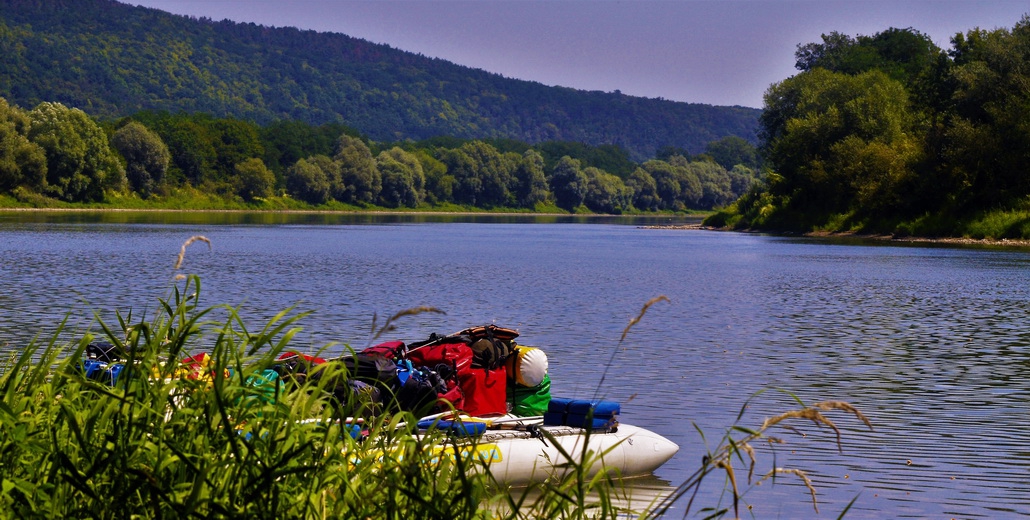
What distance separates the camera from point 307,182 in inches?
6407

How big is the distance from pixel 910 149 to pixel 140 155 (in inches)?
3488

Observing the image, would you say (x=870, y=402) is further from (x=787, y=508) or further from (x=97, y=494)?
→ (x=97, y=494)

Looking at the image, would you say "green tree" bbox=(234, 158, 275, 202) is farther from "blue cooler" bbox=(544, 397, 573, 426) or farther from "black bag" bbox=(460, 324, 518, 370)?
"blue cooler" bbox=(544, 397, 573, 426)

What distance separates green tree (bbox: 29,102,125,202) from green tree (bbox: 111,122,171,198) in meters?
10.5

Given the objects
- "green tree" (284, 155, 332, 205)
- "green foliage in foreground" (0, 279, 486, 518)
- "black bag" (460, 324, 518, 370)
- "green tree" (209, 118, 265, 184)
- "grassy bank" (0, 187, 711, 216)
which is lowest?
"grassy bank" (0, 187, 711, 216)

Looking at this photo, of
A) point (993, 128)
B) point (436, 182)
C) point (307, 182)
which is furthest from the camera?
point (436, 182)

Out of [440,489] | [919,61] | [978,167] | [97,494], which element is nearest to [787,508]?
[440,489]

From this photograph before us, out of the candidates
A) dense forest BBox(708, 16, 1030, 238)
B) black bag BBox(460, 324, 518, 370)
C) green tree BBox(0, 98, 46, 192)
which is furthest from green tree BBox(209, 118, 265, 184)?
black bag BBox(460, 324, 518, 370)

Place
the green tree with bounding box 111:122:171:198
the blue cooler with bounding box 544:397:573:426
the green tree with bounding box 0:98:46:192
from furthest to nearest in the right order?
1. the green tree with bounding box 111:122:171:198
2. the green tree with bounding box 0:98:46:192
3. the blue cooler with bounding box 544:397:573:426

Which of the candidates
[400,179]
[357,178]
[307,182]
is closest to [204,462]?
[307,182]

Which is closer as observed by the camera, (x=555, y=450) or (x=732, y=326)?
(x=555, y=450)

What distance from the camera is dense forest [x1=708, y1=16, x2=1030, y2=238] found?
66.7 m

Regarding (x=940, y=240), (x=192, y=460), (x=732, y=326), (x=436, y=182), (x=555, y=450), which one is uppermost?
(x=192, y=460)

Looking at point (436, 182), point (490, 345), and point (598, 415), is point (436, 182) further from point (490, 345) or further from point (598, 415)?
point (598, 415)
